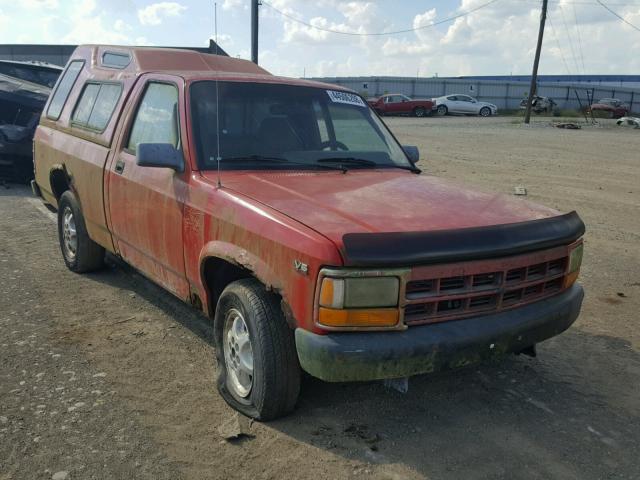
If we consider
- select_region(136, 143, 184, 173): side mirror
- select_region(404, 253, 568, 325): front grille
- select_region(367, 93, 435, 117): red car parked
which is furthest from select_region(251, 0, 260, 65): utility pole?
select_region(367, 93, 435, 117): red car parked

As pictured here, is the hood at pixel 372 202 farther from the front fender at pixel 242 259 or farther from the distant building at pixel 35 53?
the distant building at pixel 35 53

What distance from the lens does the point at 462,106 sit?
4100 cm

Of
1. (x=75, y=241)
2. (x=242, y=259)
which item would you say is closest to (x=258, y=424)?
(x=242, y=259)

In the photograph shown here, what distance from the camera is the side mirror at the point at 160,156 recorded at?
3627 millimetres

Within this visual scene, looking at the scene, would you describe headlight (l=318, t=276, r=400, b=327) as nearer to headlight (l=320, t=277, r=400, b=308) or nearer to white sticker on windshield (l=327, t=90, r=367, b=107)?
headlight (l=320, t=277, r=400, b=308)

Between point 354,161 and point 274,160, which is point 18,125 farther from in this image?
point 354,161

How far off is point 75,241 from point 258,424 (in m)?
3.24

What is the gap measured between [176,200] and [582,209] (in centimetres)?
713

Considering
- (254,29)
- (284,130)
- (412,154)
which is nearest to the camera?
(284,130)

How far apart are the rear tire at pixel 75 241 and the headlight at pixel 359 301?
11.0 ft

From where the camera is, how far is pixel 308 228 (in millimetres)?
2840

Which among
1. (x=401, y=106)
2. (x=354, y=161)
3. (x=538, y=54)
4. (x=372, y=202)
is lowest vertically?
(x=401, y=106)

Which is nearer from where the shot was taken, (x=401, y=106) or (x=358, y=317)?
(x=358, y=317)

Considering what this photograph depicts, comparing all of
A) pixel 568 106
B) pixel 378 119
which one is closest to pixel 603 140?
pixel 378 119
